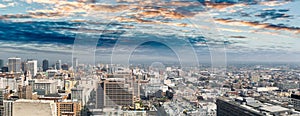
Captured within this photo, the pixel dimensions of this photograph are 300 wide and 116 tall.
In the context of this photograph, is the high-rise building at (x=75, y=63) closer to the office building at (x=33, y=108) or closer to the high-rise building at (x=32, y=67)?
the office building at (x=33, y=108)

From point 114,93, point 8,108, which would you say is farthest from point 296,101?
point 8,108

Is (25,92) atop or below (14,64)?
below

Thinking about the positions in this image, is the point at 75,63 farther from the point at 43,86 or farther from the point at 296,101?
the point at 296,101

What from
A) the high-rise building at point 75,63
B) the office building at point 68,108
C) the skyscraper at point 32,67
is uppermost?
the high-rise building at point 75,63

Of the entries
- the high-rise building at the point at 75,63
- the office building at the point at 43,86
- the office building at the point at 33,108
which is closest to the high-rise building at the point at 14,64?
the office building at the point at 43,86

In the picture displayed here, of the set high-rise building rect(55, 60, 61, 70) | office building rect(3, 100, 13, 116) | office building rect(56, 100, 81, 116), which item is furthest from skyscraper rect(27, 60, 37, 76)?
office building rect(56, 100, 81, 116)

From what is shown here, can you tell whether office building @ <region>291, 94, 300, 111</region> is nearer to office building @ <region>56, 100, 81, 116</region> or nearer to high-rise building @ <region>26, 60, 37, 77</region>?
office building @ <region>56, 100, 81, 116</region>
